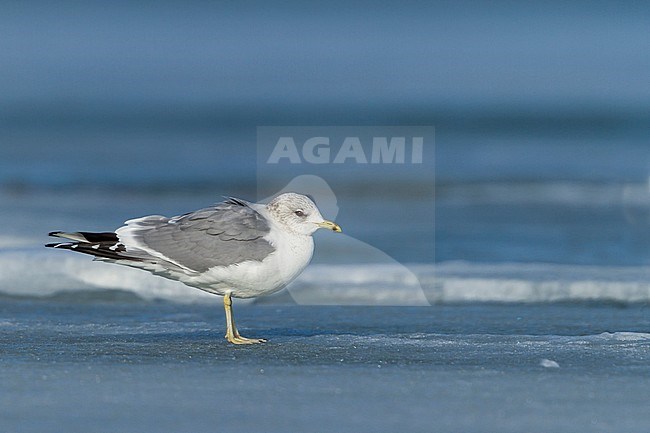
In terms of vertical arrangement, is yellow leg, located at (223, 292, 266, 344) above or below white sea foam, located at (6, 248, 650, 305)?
below

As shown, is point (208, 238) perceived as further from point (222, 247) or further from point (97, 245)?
point (97, 245)

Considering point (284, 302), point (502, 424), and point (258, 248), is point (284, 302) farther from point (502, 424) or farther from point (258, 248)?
point (502, 424)

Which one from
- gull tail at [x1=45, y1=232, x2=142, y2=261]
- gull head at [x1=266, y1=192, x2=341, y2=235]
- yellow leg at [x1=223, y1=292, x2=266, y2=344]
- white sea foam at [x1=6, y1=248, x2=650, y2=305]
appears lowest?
yellow leg at [x1=223, y1=292, x2=266, y2=344]

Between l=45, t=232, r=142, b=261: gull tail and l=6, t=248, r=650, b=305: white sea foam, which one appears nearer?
l=45, t=232, r=142, b=261: gull tail

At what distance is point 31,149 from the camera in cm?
1502

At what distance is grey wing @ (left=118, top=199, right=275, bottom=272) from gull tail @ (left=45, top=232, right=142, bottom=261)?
0.08 meters

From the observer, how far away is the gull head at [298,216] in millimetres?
5457

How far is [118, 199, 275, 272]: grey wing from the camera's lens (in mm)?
5266

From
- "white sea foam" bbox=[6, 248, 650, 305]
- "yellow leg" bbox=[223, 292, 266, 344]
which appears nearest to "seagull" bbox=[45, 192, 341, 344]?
"yellow leg" bbox=[223, 292, 266, 344]

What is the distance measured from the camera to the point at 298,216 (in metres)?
5.47

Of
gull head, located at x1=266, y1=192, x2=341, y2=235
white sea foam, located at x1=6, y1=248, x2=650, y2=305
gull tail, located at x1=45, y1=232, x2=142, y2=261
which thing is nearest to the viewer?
gull tail, located at x1=45, y1=232, x2=142, y2=261

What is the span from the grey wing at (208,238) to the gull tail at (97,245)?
0.08m

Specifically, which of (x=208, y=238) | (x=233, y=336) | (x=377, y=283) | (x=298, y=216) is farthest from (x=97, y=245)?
(x=377, y=283)

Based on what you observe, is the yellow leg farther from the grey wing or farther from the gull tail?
the gull tail
